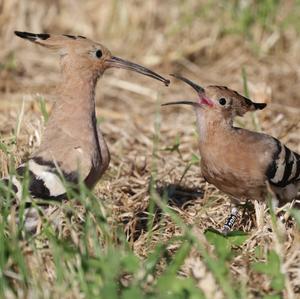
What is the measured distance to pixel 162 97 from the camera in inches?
220

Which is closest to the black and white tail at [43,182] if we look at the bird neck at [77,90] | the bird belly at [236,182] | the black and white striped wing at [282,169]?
the bird neck at [77,90]

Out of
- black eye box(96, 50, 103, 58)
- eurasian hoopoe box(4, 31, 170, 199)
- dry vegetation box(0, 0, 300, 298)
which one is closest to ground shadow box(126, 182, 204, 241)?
dry vegetation box(0, 0, 300, 298)

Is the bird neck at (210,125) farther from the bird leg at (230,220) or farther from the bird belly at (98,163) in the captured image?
the bird belly at (98,163)

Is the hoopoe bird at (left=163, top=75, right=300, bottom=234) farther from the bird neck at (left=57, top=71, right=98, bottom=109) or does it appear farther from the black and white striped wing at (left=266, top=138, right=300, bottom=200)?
the bird neck at (left=57, top=71, right=98, bottom=109)

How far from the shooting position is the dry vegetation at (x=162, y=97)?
10.0 ft

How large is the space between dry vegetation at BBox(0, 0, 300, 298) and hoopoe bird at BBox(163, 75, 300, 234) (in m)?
0.11

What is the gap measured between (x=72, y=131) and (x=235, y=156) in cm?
64

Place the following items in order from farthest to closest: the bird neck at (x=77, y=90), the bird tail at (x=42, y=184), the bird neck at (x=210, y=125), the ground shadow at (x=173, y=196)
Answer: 1. the ground shadow at (x=173, y=196)
2. the bird neck at (x=210, y=125)
3. the bird neck at (x=77, y=90)
4. the bird tail at (x=42, y=184)

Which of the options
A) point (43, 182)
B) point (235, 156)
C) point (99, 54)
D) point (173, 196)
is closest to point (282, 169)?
point (235, 156)

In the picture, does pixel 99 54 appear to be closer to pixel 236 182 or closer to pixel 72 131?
pixel 72 131

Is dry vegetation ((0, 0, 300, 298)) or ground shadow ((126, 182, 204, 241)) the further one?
ground shadow ((126, 182, 204, 241))

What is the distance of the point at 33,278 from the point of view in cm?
253

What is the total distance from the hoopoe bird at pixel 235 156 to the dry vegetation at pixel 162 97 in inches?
4.4

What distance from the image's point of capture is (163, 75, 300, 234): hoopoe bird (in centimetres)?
328
